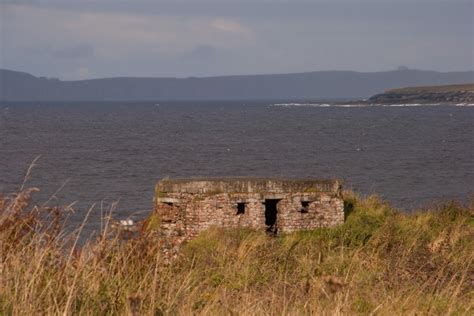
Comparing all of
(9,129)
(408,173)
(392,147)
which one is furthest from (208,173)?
(9,129)

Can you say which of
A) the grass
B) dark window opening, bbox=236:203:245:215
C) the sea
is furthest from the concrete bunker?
the grass

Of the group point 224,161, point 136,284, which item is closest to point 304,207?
point 136,284

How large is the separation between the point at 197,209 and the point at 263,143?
2258 inches

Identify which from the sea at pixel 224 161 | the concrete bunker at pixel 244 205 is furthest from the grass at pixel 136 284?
the sea at pixel 224 161

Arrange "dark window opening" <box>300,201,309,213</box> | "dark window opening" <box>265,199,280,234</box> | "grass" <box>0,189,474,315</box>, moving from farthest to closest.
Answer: "dark window opening" <box>265,199,280,234</box>, "dark window opening" <box>300,201,309,213</box>, "grass" <box>0,189,474,315</box>

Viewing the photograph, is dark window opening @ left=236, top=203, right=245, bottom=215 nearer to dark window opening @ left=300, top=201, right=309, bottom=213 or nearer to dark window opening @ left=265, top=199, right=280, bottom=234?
dark window opening @ left=265, top=199, right=280, bottom=234

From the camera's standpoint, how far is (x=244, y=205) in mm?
18531

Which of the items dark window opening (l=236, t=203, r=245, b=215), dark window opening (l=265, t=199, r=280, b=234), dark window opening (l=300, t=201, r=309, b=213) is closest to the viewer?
dark window opening (l=236, t=203, r=245, b=215)

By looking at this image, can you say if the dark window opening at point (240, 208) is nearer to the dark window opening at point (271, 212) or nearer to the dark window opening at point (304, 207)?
the dark window opening at point (271, 212)

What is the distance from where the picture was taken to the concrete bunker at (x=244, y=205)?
18438mm

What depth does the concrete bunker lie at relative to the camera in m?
18.4

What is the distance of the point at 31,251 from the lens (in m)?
7.26

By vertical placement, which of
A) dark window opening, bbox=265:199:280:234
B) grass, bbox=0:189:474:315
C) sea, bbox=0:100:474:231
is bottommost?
sea, bbox=0:100:474:231

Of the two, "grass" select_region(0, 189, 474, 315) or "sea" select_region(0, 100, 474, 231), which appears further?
"sea" select_region(0, 100, 474, 231)
